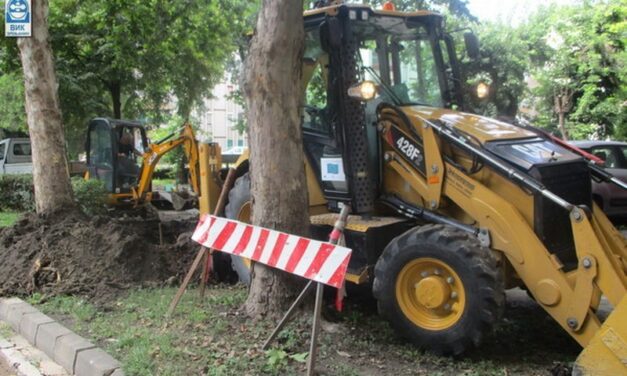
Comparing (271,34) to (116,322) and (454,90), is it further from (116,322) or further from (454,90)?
(116,322)

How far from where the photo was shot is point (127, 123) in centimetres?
1367

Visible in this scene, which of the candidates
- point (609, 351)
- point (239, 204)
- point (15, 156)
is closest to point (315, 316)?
point (609, 351)

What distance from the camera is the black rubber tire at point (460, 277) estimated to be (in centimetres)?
451

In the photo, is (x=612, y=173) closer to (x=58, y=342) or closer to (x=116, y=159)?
(x=58, y=342)

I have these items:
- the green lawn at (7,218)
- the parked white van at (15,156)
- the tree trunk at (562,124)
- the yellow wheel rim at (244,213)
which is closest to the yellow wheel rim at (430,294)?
the yellow wheel rim at (244,213)

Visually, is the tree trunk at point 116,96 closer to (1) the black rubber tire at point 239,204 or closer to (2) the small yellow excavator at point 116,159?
(2) the small yellow excavator at point 116,159

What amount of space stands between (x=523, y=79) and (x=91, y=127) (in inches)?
520

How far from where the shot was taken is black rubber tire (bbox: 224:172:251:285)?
22.6 feet

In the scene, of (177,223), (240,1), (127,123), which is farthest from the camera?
(240,1)

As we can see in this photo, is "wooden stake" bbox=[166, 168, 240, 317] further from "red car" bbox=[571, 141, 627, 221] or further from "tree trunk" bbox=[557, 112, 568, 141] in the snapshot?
"tree trunk" bbox=[557, 112, 568, 141]

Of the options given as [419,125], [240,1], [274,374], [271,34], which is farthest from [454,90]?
[240,1]

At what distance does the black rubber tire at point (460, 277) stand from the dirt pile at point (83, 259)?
309cm

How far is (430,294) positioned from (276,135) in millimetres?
1842

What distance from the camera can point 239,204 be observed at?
699cm
